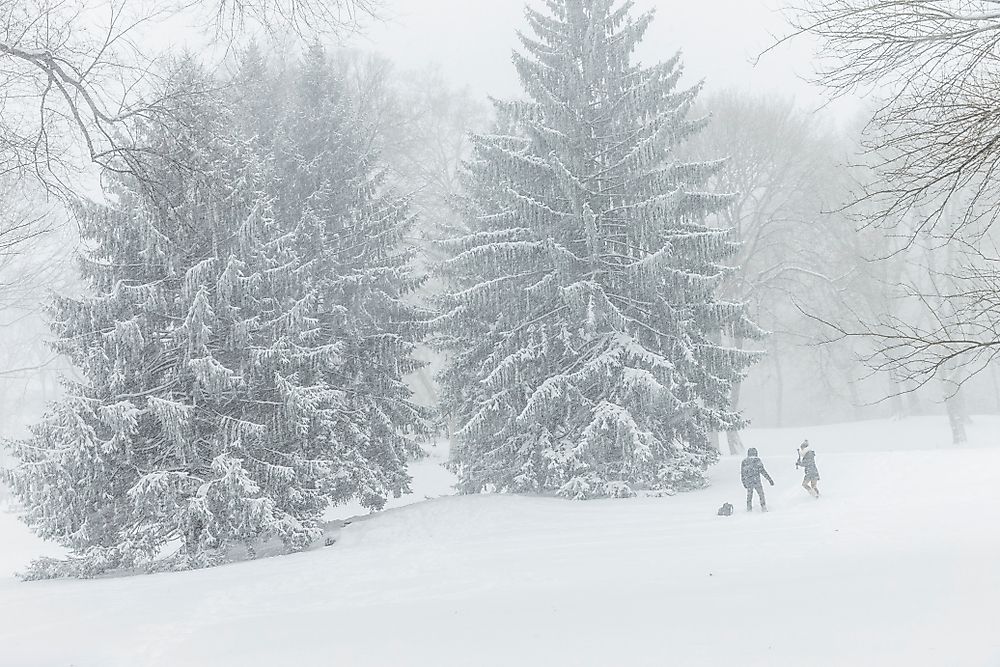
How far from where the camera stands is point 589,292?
1513cm

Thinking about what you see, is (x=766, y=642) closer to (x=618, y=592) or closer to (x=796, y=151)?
(x=618, y=592)

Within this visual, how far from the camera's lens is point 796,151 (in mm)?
25078

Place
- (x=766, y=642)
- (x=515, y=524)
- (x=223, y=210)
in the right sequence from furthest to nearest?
(x=515, y=524) → (x=223, y=210) → (x=766, y=642)

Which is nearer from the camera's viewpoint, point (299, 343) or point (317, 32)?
point (317, 32)

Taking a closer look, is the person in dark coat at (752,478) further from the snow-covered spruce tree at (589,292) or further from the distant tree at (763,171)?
the distant tree at (763,171)

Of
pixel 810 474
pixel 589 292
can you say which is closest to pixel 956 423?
pixel 810 474

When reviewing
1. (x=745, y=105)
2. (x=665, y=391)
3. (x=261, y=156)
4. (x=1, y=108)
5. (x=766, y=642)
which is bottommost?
(x=766, y=642)

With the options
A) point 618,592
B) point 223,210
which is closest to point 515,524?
point 618,592

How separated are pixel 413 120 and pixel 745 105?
11.8 m

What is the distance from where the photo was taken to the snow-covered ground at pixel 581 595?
6.48 metres

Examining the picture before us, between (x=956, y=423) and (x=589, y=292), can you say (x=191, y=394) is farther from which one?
(x=956, y=423)

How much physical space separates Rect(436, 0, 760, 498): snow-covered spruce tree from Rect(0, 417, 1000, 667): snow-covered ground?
76.7 inches

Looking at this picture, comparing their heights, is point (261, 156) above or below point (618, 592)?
above

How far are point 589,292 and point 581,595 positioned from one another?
26.3 feet
